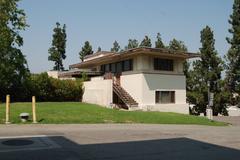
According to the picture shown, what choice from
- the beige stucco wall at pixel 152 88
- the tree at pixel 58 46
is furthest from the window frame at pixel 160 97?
the tree at pixel 58 46

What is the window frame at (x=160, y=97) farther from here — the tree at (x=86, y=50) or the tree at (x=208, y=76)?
the tree at (x=86, y=50)

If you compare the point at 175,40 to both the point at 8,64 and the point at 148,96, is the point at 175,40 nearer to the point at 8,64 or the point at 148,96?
the point at 148,96

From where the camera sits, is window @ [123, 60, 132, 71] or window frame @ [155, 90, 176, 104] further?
window @ [123, 60, 132, 71]

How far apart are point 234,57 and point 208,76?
552 centimetres

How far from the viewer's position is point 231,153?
11.3 m

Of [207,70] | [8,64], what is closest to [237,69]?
[207,70]

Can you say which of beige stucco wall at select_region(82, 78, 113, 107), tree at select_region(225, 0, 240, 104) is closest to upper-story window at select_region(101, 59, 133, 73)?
beige stucco wall at select_region(82, 78, 113, 107)

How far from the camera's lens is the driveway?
33.6ft

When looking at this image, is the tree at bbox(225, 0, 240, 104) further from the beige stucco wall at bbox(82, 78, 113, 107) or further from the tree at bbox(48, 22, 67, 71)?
the tree at bbox(48, 22, 67, 71)

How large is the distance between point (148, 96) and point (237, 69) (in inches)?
625

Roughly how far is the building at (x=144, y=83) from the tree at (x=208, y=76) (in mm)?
6131

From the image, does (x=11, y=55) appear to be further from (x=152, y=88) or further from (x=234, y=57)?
(x=234, y=57)

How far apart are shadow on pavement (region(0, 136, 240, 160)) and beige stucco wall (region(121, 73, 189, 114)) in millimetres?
18898

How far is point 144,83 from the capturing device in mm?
32250
